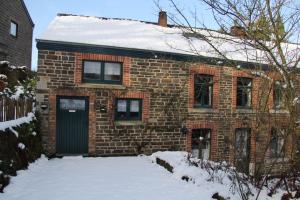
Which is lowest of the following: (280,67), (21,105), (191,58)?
(21,105)

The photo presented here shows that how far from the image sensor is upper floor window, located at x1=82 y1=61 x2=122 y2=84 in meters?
13.5

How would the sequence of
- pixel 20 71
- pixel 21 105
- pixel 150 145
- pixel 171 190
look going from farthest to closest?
1. pixel 20 71
2. pixel 150 145
3. pixel 21 105
4. pixel 171 190

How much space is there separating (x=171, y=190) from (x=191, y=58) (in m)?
8.13

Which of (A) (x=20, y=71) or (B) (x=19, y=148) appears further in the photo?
(A) (x=20, y=71)

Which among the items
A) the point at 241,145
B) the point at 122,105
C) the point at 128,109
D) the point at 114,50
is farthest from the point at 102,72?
the point at 241,145

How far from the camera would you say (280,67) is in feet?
27.8

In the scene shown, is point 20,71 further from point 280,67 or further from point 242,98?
point 280,67

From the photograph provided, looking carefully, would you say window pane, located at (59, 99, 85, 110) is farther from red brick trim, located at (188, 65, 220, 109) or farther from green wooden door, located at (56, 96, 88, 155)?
red brick trim, located at (188, 65, 220, 109)

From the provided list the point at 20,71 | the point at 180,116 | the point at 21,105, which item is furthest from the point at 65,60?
the point at 180,116

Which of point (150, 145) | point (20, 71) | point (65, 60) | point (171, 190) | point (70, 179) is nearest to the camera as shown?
point (171, 190)

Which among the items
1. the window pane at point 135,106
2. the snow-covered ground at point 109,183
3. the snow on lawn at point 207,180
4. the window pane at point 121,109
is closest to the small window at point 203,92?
the window pane at point 135,106

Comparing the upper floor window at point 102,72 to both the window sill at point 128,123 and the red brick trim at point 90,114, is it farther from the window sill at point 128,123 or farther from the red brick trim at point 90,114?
the window sill at point 128,123

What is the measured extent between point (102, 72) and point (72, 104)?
1.76 m

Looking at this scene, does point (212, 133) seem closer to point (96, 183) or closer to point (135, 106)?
point (135, 106)
